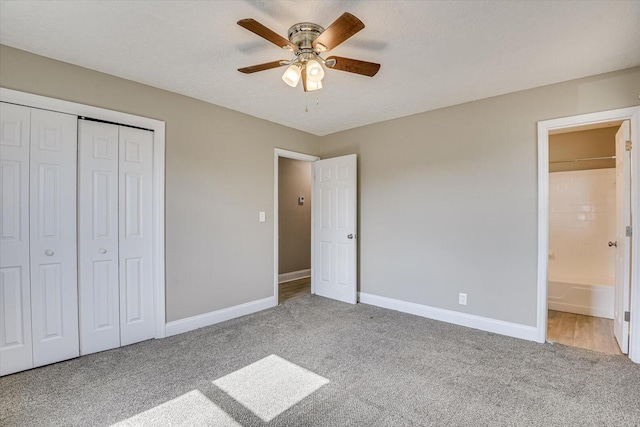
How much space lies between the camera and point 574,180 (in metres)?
4.31

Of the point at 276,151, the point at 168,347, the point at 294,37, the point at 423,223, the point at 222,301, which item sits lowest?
the point at 168,347

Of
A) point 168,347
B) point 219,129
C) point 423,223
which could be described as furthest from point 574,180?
point 168,347

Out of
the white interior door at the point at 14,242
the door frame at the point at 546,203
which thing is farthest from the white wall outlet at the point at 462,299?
the white interior door at the point at 14,242

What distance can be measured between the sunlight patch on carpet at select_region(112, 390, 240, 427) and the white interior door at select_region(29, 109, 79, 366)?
3.98ft

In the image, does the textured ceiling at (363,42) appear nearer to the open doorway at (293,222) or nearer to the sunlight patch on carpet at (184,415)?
the sunlight patch on carpet at (184,415)

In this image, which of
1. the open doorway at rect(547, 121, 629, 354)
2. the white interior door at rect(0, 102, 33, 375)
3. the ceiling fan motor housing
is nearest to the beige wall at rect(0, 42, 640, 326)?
the white interior door at rect(0, 102, 33, 375)

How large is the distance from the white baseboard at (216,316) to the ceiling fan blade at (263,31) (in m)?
2.79

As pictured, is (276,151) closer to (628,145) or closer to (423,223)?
(423,223)

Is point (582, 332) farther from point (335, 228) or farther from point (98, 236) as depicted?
point (98, 236)

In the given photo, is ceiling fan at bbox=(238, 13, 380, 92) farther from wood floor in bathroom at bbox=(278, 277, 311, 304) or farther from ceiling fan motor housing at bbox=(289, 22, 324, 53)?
wood floor in bathroom at bbox=(278, 277, 311, 304)

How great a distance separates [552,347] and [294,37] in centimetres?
345

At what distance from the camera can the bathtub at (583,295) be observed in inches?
142

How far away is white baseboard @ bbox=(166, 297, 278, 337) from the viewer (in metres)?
3.08

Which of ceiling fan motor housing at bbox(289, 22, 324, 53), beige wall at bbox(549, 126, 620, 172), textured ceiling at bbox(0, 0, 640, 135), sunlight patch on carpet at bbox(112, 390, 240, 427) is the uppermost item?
textured ceiling at bbox(0, 0, 640, 135)
